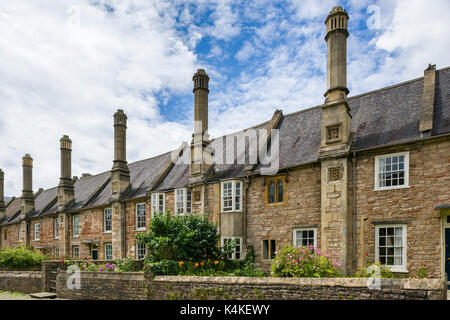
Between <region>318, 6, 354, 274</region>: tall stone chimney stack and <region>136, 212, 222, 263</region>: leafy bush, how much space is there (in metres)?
5.21

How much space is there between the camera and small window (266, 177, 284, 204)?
16297mm

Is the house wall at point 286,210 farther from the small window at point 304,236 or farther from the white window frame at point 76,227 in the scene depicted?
the white window frame at point 76,227

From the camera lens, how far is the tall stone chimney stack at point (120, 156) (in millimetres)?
26552

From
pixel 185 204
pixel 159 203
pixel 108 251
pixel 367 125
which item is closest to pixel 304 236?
pixel 367 125

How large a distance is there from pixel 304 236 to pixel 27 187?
36223 millimetres

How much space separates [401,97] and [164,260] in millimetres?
13229

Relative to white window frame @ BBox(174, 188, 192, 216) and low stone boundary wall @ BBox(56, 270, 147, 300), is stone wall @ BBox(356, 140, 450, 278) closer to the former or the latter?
low stone boundary wall @ BBox(56, 270, 147, 300)

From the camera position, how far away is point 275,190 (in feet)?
54.0

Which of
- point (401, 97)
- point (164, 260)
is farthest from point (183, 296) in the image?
point (401, 97)

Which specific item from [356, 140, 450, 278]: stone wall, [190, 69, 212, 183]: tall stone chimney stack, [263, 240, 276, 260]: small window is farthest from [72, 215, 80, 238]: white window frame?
[356, 140, 450, 278]: stone wall

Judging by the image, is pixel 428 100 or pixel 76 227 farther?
pixel 76 227

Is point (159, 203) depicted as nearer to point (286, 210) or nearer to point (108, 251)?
point (108, 251)

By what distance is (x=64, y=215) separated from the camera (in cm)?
3122

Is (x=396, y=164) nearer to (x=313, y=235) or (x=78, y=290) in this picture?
(x=313, y=235)
